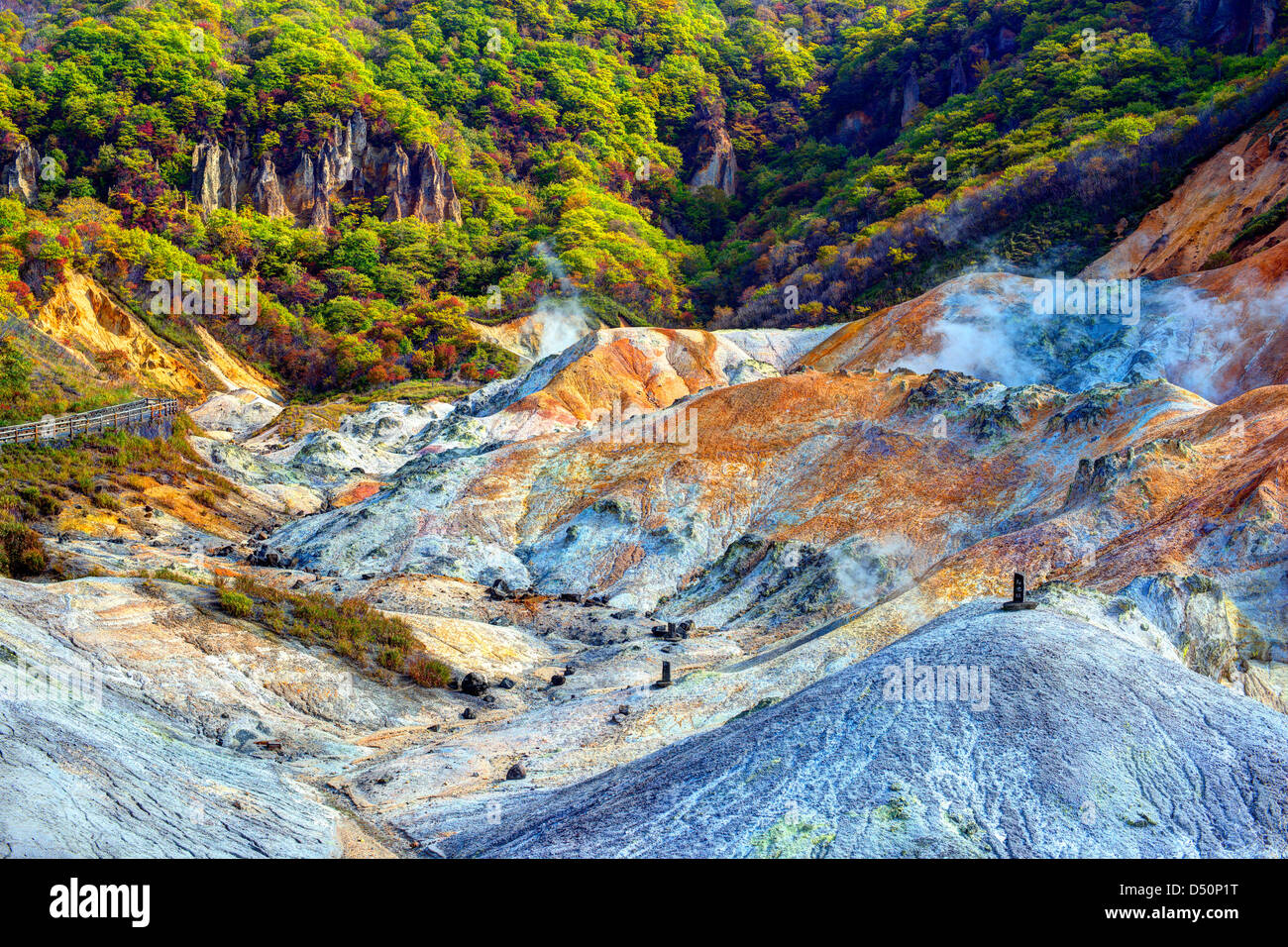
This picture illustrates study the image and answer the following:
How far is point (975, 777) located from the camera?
9.13m

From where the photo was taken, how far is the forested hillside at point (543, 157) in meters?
60.4

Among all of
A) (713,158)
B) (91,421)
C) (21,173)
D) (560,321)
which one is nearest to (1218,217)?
(560,321)

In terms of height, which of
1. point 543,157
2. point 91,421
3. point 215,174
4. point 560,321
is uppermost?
point 543,157

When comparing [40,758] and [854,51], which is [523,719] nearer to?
[40,758]

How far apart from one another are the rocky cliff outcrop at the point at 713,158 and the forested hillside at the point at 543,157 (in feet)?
0.88

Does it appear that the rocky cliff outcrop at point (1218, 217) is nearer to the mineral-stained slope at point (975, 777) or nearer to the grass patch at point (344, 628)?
the mineral-stained slope at point (975, 777)

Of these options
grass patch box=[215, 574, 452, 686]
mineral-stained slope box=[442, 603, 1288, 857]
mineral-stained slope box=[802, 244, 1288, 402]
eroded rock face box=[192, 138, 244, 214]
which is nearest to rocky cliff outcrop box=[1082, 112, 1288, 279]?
mineral-stained slope box=[802, 244, 1288, 402]

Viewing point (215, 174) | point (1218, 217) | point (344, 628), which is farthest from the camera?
point (215, 174)

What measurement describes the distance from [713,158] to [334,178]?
35907 mm

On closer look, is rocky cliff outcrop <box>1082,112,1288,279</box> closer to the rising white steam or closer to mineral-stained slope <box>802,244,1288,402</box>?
mineral-stained slope <box>802,244,1288,402</box>

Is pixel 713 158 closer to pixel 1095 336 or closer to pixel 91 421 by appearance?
pixel 1095 336

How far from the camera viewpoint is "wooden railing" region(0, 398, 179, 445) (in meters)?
30.2

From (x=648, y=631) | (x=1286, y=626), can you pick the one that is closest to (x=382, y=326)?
(x=648, y=631)

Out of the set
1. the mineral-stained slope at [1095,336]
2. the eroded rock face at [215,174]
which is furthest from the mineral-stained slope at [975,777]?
the eroded rock face at [215,174]
